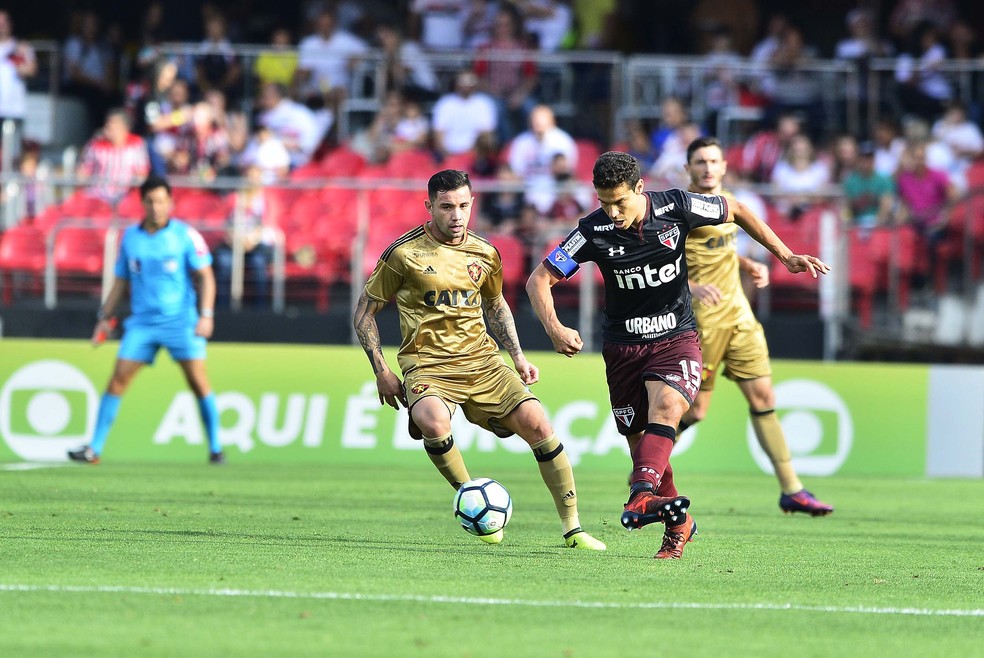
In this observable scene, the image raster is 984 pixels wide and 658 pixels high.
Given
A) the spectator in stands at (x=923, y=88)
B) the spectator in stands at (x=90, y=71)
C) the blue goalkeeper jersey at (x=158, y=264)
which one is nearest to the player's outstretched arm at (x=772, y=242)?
the blue goalkeeper jersey at (x=158, y=264)

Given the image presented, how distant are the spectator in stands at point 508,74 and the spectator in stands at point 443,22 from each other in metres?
0.90

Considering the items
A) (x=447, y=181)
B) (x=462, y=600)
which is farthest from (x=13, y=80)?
(x=462, y=600)

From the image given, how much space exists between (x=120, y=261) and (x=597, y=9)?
10.1m

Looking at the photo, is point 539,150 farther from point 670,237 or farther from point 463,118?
point 670,237

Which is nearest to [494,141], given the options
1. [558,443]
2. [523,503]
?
[523,503]

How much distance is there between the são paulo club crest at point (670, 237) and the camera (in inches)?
316

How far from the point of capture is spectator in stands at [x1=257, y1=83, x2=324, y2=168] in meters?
19.7

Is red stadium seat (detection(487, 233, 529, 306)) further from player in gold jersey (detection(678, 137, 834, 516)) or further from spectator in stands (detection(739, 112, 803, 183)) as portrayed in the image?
player in gold jersey (detection(678, 137, 834, 516))

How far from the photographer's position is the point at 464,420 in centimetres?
1517

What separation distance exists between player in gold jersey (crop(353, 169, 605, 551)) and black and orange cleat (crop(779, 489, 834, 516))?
2613 mm

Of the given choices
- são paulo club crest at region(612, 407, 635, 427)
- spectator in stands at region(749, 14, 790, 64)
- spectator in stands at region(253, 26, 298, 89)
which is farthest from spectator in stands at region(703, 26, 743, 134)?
são paulo club crest at region(612, 407, 635, 427)

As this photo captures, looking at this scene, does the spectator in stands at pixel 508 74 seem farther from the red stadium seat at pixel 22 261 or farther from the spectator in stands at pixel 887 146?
the red stadium seat at pixel 22 261

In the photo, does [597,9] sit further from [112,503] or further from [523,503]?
[112,503]

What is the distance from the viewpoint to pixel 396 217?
1711 cm
